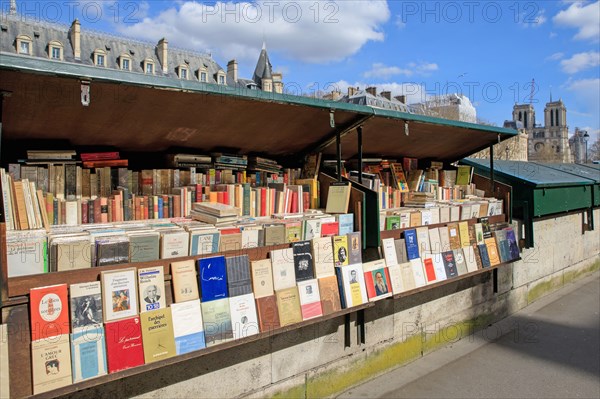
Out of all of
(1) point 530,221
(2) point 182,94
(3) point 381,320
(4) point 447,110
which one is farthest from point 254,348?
(4) point 447,110

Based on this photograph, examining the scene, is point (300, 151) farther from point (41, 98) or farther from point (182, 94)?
point (41, 98)

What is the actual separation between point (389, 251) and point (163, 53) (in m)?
49.2

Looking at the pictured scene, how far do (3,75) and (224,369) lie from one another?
2477 millimetres

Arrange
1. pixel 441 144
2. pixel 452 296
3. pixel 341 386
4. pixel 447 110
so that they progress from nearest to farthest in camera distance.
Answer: pixel 341 386 → pixel 452 296 → pixel 441 144 → pixel 447 110

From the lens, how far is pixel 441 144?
6.10 metres

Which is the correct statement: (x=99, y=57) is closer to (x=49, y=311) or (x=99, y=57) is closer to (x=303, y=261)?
(x=303, y=261)

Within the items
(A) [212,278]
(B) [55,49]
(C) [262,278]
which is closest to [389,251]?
(C) [262,278]

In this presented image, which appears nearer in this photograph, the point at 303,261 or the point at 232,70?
the point at 303,261

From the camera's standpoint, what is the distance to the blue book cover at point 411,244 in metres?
4.57

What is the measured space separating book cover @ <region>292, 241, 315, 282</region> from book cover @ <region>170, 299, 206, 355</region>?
3.05 ft

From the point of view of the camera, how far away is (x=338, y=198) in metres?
4.25

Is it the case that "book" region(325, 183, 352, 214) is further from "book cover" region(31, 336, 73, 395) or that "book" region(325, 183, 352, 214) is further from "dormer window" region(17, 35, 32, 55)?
"dormer window" region(17, 35, 32, 55)

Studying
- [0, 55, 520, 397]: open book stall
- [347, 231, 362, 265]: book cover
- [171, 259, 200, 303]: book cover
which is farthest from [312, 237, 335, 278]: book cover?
[171, 259, 200, 303]: book cover

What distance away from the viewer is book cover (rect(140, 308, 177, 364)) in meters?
2.70
